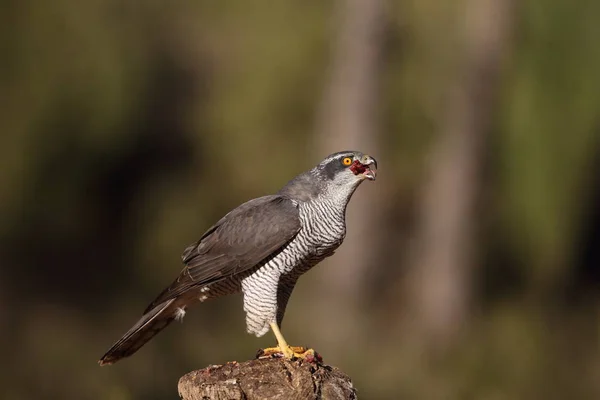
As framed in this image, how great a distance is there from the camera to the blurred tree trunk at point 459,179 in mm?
13195

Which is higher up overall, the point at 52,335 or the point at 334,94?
the point at 334,94

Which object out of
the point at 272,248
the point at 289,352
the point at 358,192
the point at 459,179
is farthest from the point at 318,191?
the point at 459,179

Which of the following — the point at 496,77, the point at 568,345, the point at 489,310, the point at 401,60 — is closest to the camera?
the point at 568,345

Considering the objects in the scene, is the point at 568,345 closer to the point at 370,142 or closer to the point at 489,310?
the point at 489,310

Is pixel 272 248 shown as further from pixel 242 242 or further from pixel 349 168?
pixel 349 168

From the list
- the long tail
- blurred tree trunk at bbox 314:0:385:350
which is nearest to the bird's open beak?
the long tail

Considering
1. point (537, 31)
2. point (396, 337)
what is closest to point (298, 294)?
point (396, 337)

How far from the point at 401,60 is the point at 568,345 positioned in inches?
227

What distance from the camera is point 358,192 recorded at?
43.3ft

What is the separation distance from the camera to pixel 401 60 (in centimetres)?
1560

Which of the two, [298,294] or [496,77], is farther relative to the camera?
[298,294]

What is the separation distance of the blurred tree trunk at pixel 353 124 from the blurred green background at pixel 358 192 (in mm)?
34

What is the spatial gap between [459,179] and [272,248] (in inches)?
359

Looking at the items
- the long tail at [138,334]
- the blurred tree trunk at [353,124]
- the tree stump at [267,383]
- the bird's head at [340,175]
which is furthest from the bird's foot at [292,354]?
the blurred tree trunk at [353,124]
